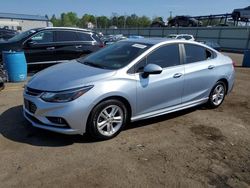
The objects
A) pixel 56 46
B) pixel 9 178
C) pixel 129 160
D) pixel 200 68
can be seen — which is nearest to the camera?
pixel 9 178

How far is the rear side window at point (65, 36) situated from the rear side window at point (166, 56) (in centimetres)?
574

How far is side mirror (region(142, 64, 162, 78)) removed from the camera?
4.77m

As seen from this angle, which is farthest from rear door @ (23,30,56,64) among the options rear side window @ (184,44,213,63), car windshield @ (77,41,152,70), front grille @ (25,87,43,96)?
rear side window @ (184,44,213,63)

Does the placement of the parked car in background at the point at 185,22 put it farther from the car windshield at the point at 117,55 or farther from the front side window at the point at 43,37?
the car windshield at the point at 117,55

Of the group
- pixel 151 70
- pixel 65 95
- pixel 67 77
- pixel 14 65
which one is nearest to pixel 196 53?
pixel 151 70

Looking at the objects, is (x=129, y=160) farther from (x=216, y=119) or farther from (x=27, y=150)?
(x=216, y=119)

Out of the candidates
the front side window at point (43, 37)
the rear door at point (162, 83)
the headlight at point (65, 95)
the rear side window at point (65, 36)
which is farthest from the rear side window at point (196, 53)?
the front side window at point (43, 37)

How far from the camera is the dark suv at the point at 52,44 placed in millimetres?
9695

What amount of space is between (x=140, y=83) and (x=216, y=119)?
81.8 inches

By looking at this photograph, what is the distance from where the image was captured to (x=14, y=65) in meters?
8.52

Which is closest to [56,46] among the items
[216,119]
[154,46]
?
[154,46]

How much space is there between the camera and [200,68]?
19.1 ft

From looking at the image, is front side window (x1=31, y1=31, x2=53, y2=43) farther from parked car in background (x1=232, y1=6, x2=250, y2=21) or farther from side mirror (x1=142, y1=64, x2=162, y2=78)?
parked car in background (x1=232, y1=6, x2=250, y2=21)

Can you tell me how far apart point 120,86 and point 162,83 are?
36.7 inches
